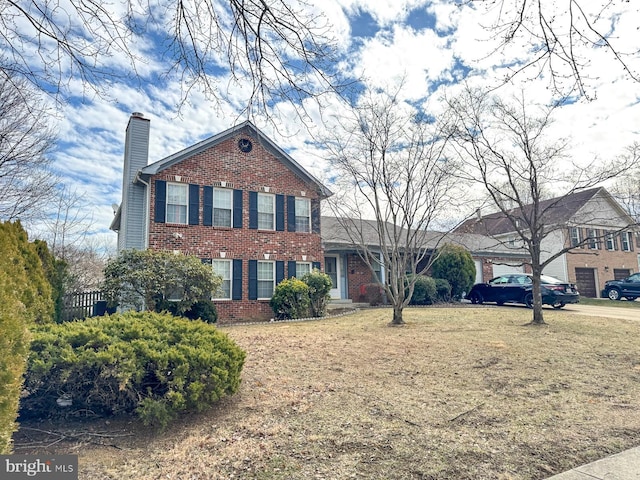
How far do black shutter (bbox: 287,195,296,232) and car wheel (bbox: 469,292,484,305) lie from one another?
28.4ft

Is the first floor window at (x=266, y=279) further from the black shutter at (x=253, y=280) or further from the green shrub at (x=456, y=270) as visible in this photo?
the green shrub at (x=456, y=270)

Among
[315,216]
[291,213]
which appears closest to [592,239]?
[315,216]

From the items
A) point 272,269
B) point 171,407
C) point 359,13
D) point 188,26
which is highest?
point 359,13

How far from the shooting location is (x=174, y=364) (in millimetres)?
4031

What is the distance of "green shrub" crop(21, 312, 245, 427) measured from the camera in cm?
371

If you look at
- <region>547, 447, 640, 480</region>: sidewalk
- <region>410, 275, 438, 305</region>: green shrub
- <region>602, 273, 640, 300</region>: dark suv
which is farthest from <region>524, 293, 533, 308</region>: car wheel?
<region>547, 447, 640, 480</region>: sidewalk

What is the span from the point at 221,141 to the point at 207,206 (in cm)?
247

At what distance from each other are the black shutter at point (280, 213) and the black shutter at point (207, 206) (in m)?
2.46

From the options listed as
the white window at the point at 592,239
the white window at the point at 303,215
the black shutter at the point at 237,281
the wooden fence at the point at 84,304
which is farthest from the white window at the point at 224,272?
the white window at the point at 592,239

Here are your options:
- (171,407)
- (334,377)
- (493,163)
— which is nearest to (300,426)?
(171,407)

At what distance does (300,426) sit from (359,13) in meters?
4.12

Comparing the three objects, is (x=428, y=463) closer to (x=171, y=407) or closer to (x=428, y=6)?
(x=171, y=407)

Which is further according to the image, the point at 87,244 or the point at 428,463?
the point at 87,244

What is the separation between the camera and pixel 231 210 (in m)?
14.3
